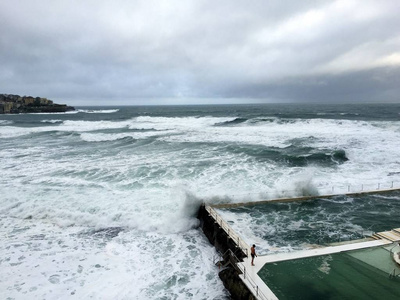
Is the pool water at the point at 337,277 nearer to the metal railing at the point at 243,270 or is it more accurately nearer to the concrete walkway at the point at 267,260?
the concrete walkway at the point at 267,260

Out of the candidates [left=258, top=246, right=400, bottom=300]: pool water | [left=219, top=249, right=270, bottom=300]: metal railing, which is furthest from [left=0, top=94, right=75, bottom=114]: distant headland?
[left=258, top=246, right=400, bottom=300]: pool water

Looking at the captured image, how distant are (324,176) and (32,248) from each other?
15833mm

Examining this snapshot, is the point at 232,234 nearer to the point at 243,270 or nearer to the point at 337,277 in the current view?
the point at 243,270

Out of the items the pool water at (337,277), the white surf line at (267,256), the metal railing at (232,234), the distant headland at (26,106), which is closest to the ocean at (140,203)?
the metal railing at (232,234)

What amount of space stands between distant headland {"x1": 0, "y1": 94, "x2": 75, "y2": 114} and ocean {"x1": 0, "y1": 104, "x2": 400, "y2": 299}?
95.1 metres

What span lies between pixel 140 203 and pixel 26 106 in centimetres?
11702

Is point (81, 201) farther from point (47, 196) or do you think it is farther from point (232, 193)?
point (232, 193)

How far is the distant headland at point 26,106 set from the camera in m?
105

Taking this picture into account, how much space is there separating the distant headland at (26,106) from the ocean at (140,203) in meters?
95.1

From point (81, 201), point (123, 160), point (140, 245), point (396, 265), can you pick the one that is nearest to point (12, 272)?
point (140, 245)

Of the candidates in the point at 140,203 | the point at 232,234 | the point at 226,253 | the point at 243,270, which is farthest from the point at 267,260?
the point at 140,203

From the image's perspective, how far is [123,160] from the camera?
22.7m

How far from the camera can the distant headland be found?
105 meters

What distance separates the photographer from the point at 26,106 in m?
110
